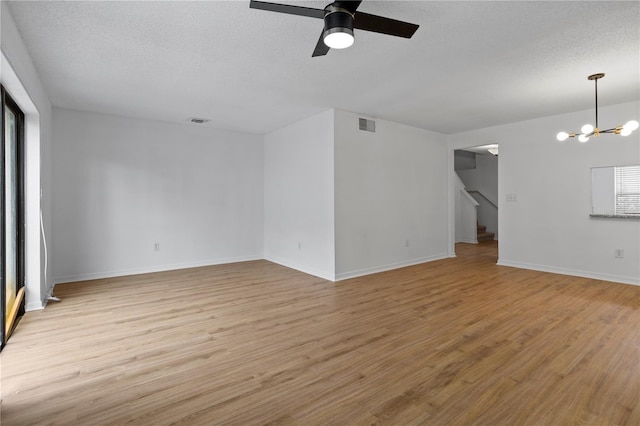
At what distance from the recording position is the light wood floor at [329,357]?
A: 181 centimetres

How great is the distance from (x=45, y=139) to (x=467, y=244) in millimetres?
9122

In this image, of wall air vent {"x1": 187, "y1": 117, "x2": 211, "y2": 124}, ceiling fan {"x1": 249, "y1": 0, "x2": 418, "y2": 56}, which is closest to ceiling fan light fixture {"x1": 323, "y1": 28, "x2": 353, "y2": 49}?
ceiling fan {"x1": 249, "y1": 0, "x2": 418, "y2": 56}

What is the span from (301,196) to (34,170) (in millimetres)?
3459

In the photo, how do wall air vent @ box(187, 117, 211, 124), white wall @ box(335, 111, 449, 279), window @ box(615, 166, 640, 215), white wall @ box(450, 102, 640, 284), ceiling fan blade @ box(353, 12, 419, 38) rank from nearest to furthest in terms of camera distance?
1. ceiling fan blade @ box(353, 12, 419, 38)
2. window @ box(615, 166, 640, 215)
3. white wall @ box(450, 102, 640, 284)
4. white wall @ box(335, 111, 449, 279)
5. wall air vent @ box(187, 117, 211, 124)

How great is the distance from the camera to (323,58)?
119 inches

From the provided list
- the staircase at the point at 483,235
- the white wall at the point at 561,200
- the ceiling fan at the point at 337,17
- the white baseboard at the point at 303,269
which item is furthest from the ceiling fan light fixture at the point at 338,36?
the staircase at the point at 483,235

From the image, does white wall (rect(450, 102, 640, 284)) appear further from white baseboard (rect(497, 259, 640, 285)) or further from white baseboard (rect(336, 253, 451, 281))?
white baseboard (rect(336, 253, 451, 281))

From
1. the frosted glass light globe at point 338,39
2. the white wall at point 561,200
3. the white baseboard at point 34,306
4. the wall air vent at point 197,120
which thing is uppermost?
the wall air vent at point 197,120

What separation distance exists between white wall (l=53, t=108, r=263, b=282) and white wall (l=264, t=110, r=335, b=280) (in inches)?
16.6

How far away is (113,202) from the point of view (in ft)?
16.7

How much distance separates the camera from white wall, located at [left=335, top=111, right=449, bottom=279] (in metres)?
4.90

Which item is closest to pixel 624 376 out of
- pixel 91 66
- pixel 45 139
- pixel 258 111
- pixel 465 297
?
pixel 465 297

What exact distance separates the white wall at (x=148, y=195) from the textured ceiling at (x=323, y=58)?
2.31 ft

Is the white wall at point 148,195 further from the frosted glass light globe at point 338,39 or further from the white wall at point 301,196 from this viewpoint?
the frosted glass light globe at point 338,39
